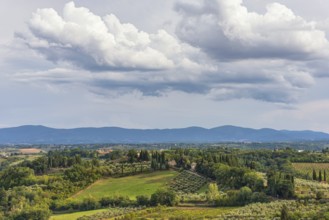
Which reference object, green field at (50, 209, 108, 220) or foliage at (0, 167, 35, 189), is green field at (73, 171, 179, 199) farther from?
foliage at (0, 167, 35, 189)

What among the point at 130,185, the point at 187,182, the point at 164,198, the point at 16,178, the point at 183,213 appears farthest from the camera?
the point at 16,178

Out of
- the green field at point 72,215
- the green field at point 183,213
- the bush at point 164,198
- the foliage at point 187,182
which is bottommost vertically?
the green field at point 72,215

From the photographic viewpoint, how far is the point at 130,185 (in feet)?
413

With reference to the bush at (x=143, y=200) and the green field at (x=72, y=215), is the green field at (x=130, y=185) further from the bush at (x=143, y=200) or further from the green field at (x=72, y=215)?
the green field at (x=72, y=215)

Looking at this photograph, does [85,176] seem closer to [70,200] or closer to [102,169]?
[102,169]

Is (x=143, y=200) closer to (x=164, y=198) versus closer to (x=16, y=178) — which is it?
(x=164, y=198)

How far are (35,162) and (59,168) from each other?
1012 cm

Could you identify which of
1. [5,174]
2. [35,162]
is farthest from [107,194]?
[35,162]

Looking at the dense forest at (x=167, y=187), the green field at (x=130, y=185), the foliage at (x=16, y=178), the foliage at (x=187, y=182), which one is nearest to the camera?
the dense forest at (x=167, y=187)

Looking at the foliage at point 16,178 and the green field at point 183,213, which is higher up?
the foliage at point 16,178

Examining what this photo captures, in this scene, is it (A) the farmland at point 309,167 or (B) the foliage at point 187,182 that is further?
(A) the farmland at point 309,167

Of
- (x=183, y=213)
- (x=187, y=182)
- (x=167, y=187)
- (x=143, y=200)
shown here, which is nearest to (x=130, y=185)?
(x=167, y=187)

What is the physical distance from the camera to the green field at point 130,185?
118 m

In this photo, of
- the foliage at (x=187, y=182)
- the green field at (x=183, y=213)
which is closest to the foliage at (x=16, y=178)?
the foliage at (x=187, y=182)
